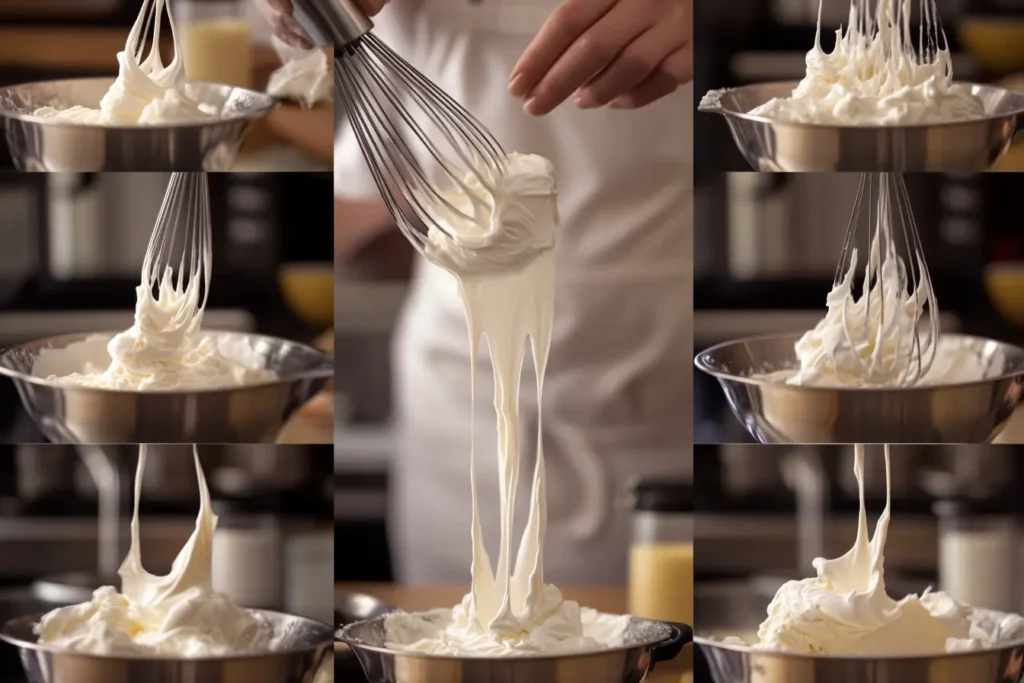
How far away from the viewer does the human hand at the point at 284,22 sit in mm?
824

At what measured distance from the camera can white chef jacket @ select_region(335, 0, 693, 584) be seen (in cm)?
87

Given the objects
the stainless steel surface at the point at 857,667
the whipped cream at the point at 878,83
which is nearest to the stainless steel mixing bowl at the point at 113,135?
the whipped cream at the point at 878,83

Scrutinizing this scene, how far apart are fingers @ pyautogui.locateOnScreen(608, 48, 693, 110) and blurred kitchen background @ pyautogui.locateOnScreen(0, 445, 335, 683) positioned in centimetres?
30

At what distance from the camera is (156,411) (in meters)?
0.82

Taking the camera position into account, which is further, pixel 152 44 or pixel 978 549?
pixel 978 549

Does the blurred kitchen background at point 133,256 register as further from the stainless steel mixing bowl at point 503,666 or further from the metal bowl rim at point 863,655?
the metal bowl rim at point 863,655

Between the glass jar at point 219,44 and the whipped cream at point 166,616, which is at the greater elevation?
the glass jar at point 219,44

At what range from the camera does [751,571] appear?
94 cm

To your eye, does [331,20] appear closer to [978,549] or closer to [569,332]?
[569,332]

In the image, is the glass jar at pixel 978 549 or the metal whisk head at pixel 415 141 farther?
the glass jar at pixel 978 549

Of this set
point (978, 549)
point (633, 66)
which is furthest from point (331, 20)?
point (978, 549)

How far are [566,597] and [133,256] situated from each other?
36 cm

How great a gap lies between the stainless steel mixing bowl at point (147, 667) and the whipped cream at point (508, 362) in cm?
7

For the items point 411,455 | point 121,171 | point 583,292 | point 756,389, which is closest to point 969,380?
point 756,389
